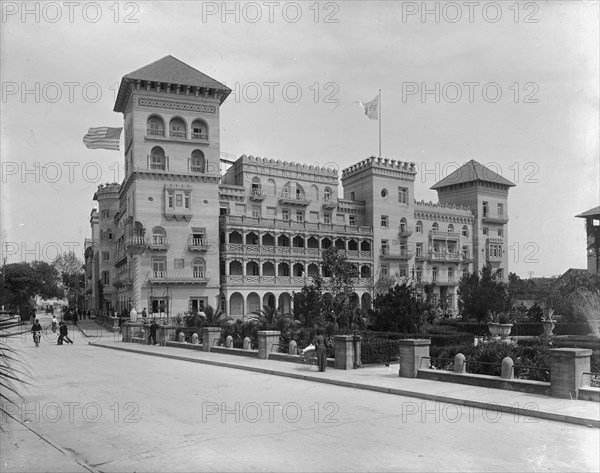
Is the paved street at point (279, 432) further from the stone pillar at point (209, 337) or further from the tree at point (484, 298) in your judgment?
the tree at point (484, 298)

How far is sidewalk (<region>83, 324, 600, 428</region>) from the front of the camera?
1215cm

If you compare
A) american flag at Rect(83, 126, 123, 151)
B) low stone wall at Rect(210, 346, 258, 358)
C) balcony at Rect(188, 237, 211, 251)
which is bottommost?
low stone wall at Rect(210, 346, 258, 358)

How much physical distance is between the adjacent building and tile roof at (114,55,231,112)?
A: 0.12 meters

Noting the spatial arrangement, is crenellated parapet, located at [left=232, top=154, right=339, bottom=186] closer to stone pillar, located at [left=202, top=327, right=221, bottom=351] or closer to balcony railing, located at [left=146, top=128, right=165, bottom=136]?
balcony railing, located at [left=146, top=128, right=165, bottom=136]

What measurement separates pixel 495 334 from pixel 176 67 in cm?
3961

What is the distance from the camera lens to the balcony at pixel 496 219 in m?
77.3

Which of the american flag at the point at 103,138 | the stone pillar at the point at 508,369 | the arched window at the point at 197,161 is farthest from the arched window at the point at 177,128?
the stone pillar at the point at 508,369

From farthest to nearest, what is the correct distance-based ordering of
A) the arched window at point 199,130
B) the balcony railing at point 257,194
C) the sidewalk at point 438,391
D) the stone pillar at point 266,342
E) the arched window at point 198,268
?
the balcony railing at point 257,194 < the arched window at point 199,130 < the arched window at point 198,268 < the stone pillar at point 266,342 < the sidewalk at point 438,391

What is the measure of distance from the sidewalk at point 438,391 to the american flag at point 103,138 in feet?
64.8

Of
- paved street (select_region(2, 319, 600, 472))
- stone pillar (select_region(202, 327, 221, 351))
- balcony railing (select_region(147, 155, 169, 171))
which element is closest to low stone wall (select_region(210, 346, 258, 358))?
stone pillar (select_region(202, 327, 221, 351))

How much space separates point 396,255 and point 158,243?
93.4 ft

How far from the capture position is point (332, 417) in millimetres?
12219

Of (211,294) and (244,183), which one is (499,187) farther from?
(211,294)

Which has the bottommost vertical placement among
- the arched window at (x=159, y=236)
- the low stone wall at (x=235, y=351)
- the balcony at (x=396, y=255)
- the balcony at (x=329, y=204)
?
the low stone wall at (x=235, y=351)
